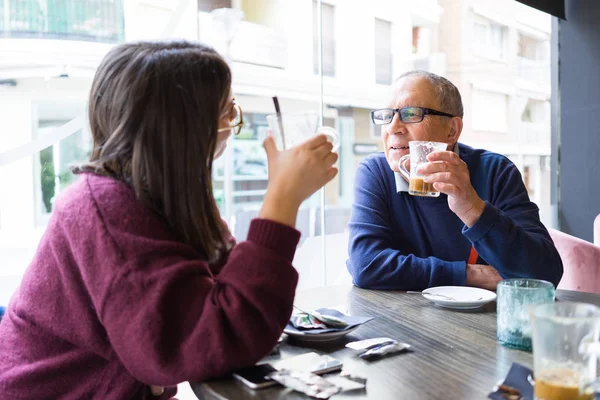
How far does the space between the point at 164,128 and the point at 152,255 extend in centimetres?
23

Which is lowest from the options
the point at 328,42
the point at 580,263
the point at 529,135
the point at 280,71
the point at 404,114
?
the point at 580,263

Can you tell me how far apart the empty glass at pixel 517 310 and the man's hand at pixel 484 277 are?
1.67 feet

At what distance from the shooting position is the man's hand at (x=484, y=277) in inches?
62.7

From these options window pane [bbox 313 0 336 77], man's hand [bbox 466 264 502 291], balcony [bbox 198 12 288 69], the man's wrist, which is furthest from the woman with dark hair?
window pane [bbox 313 0 336 77]

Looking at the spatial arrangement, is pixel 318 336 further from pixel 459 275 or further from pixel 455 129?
pixel 455 129

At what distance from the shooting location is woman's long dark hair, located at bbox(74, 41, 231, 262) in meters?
0.94

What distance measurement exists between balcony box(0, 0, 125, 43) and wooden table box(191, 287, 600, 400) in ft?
8.65

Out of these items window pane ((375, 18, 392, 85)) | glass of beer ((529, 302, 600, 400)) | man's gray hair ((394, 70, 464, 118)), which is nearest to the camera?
glass of beer ((529, 302, 600, 400))

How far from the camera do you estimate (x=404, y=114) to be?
76.5 inches

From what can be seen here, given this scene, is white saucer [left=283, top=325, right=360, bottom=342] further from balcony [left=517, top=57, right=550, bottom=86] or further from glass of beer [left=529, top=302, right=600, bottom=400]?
balcony [left=517, top=57, right=550, bottom=86]

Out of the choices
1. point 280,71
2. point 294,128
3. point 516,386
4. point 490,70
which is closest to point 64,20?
point 280,71

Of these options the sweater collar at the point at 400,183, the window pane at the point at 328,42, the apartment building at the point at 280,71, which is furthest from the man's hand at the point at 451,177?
the window pane at the point at 328,42

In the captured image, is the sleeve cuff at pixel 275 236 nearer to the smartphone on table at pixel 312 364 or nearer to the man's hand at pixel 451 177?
the smartphone on table at pixel 312 364

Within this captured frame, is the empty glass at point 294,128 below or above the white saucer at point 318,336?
above
